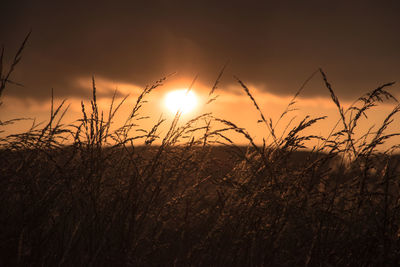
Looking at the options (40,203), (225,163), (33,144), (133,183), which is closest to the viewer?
(40,203)

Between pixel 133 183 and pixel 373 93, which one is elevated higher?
pixel 373 93

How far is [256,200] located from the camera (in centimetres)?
199

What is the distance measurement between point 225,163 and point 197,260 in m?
0.83

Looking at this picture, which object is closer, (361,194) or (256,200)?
(361,194)

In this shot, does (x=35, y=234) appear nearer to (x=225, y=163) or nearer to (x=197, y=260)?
(x=197, y=260)

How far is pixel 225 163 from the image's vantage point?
265 centimetres

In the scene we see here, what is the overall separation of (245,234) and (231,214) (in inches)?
7.2

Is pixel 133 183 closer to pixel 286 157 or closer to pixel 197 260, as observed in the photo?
pixel 197 260

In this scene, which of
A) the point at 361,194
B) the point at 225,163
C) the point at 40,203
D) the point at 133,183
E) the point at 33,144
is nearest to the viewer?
the point at 361,194

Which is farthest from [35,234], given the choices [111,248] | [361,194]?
[361,194]

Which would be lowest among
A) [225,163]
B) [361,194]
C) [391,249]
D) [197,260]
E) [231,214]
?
[197,260]

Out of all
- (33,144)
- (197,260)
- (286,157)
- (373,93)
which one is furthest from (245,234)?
(33,144)

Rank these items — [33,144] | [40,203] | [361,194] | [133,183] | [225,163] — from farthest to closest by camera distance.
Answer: [225,163] → [33,144] → [133,183] → [40,203] → [361,194]

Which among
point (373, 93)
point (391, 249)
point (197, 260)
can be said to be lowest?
point (197, 260)
